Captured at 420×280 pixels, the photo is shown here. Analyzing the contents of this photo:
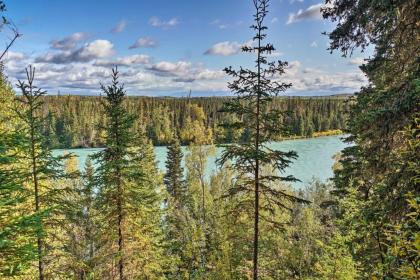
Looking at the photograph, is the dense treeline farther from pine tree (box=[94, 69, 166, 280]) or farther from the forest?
pine tree (box=[94, 69, 166, 280])

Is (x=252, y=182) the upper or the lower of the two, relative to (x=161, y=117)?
lower

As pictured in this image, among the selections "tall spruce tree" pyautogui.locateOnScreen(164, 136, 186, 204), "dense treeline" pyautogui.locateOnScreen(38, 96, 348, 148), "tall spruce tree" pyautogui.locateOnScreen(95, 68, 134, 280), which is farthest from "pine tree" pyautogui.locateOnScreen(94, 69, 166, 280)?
"dense treeline" pyautogui.locateOnScreen(38, 96, 348, 148)

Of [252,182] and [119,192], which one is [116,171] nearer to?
[119,192]

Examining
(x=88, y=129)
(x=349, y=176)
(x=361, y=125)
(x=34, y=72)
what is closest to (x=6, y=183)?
(x=361, y=125)

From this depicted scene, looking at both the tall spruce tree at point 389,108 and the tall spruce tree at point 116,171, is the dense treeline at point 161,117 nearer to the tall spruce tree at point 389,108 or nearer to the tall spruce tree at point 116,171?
the tall spruce tree at point 116,171

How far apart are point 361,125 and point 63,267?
10708mm

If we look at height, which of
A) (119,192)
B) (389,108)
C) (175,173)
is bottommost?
(175,173)

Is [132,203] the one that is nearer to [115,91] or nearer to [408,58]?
[115,91]

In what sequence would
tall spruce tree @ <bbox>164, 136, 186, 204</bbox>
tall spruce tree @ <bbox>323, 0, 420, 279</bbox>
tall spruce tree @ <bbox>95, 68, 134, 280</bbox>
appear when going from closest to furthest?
tall spruce tree @ <bbox>323, 0, 420, 279</bbox> < tall spruce tree @ <bbox>95, 68, 134, 280</bbox> < tall spruce tree @ <bbox>164, 136, 186, 204</bbox>

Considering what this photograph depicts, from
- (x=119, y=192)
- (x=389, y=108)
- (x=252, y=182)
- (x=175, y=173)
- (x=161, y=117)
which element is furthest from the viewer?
(x=161, y=117)

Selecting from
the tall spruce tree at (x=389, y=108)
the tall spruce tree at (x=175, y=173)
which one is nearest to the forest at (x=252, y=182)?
the tall spruce tree at (x=389, y=108)

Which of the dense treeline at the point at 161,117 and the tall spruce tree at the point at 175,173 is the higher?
the dense treeline at the point at 161,117

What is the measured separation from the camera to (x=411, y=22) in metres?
5.86

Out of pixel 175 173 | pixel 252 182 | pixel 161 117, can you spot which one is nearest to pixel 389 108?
pixel 252 182
